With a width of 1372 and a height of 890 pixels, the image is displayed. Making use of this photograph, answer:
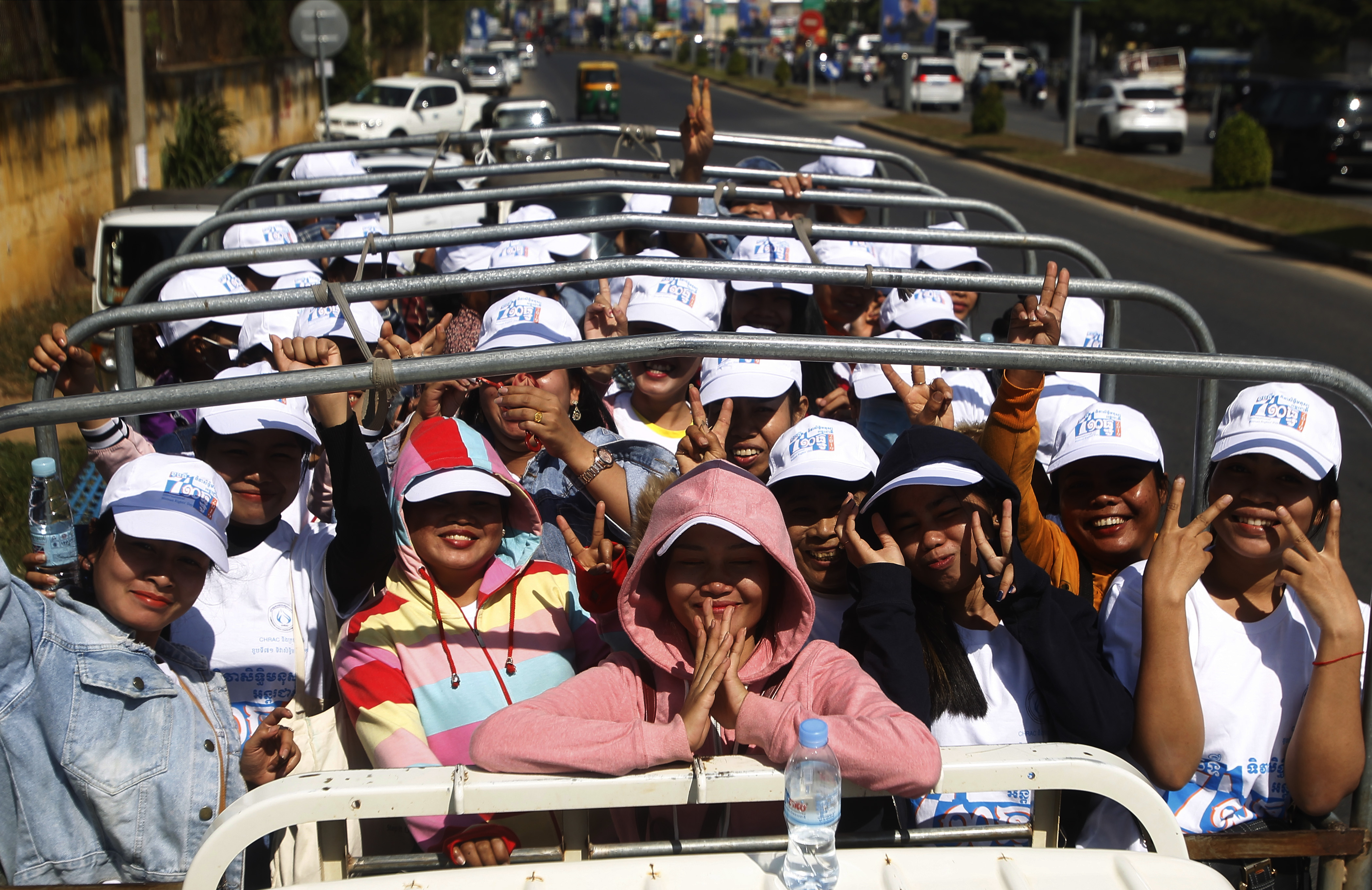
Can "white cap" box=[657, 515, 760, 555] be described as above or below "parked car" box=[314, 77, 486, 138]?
below

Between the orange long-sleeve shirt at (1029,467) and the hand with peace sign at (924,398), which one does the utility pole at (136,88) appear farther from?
the orange long-sleeve shirt at (1029,467)

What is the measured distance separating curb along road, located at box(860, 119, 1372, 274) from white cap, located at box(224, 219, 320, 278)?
13.0 metres

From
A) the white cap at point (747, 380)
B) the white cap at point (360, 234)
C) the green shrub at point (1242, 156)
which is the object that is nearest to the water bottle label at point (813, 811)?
the white cap at point (747, 380)

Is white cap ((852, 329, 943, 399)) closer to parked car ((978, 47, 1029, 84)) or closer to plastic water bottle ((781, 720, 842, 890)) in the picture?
plastic water bottle ((781, 720, 842, 890))

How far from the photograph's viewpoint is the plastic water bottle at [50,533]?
2547mm

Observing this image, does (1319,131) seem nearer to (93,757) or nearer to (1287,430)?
(1287,430)

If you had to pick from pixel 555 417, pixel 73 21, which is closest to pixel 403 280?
pixel 555 417

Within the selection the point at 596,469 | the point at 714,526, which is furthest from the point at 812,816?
the point at 596,469

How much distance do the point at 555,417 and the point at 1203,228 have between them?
54.5 feet

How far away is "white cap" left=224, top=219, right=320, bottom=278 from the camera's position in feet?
17.3

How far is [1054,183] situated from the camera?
70.1 ft

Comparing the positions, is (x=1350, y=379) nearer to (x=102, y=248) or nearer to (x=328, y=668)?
(x=328, y=668)

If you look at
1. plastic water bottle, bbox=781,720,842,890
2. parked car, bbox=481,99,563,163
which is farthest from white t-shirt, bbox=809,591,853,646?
parked car, bbox=481,99,563,163

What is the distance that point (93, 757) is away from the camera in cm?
229
